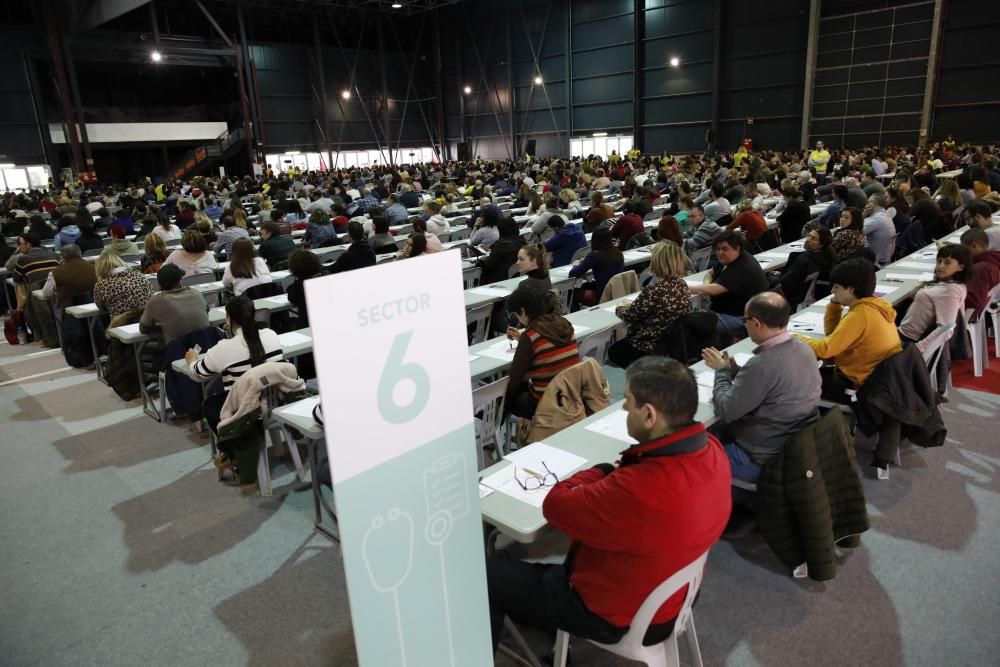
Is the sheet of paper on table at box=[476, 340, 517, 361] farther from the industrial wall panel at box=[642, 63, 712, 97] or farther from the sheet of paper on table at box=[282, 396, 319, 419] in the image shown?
the industrial wall panel at box=[642, 63, 712, 97]

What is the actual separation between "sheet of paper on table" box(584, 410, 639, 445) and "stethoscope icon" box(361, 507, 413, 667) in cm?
145

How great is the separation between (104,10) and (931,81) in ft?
67.9

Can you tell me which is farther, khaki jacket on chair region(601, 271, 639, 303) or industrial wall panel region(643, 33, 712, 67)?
industrial wall panel region(643, 33, 712, 67)

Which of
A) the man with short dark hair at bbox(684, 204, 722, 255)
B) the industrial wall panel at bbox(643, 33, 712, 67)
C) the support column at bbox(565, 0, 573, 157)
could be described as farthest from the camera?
the support column at bbox(565, 0, 573, 157)

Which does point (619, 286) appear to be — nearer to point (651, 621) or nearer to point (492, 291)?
point (492, 291)

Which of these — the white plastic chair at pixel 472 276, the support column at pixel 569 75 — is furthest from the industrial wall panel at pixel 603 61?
the white plastic chair at pixel 472 276

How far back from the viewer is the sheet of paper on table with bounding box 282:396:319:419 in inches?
126

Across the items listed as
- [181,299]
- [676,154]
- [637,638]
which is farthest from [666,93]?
[637,638]

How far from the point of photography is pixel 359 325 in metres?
1.28

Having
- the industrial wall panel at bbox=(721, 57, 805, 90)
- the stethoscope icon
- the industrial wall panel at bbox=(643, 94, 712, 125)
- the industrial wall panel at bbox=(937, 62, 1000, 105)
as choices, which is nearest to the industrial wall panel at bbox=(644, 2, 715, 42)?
the industrial wall panel at bbox=(721, 57, 805, 90)

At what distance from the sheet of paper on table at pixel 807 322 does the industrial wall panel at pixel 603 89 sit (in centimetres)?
2038

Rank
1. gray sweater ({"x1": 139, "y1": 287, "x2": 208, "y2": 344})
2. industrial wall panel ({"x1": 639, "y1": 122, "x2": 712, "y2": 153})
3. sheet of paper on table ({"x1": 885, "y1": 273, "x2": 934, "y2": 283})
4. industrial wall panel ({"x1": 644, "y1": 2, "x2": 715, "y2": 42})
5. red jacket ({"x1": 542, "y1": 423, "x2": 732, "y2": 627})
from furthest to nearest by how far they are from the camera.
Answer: industrial wall panel ({"x1": 639, "y1": 122, "x2": 712, "y2": 153})
industrial wall panel ({"x1": 644, "y1": 2, "x2": 715, "y2": 42})
sheet of paper on table ({"x1": 885, "y1": 273, "x2": 934, "y2": 283})
gray sweater ({"x1": 139, "y1": 287, "x2": 208, "y2": 344})
red jacket ({"x1": 542, "y1": 423, "x2": 732, "y2": 627})

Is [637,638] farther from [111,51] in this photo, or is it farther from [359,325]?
[111,51]

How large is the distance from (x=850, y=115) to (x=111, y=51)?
24.1 m
